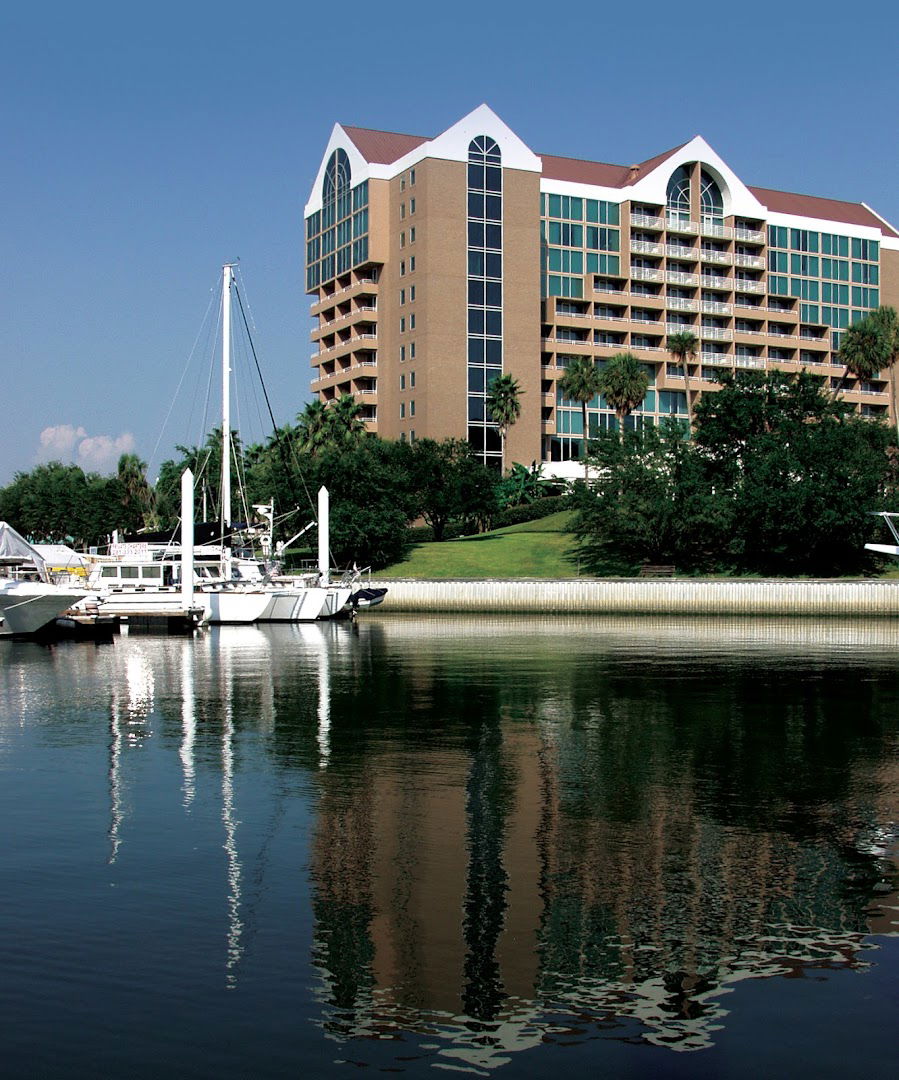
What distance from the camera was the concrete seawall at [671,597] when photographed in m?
80.8

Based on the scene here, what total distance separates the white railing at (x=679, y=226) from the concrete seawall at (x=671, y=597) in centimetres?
7253

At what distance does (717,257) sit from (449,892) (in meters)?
145

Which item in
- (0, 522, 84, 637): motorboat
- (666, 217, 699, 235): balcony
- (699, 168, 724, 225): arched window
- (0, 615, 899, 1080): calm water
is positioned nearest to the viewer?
(0, 615, 899, 1080): calm water

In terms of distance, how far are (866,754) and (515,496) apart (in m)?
105

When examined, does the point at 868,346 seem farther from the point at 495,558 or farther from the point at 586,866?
the point at 586,866

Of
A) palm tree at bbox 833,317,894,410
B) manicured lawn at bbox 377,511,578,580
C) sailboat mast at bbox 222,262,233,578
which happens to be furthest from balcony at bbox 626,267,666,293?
sailboat mast at bbox 222,262,233,578

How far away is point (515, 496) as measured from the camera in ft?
414

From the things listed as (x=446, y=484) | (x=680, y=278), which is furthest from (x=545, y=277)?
(x=446, y=484)

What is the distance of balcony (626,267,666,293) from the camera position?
14515 cm

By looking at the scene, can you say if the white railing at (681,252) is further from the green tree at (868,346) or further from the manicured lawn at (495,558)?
the manicured lawn at (495,558)

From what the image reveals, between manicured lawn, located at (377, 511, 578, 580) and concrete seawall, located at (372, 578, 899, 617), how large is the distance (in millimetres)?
5450

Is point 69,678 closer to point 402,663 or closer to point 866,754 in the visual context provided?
point 402,663

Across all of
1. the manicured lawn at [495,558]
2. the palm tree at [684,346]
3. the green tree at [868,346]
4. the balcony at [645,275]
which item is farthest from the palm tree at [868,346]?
the manicured lawn at [495,558]

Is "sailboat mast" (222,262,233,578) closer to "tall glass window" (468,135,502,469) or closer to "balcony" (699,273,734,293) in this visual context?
"tall glass window" (468,135,502,469)
